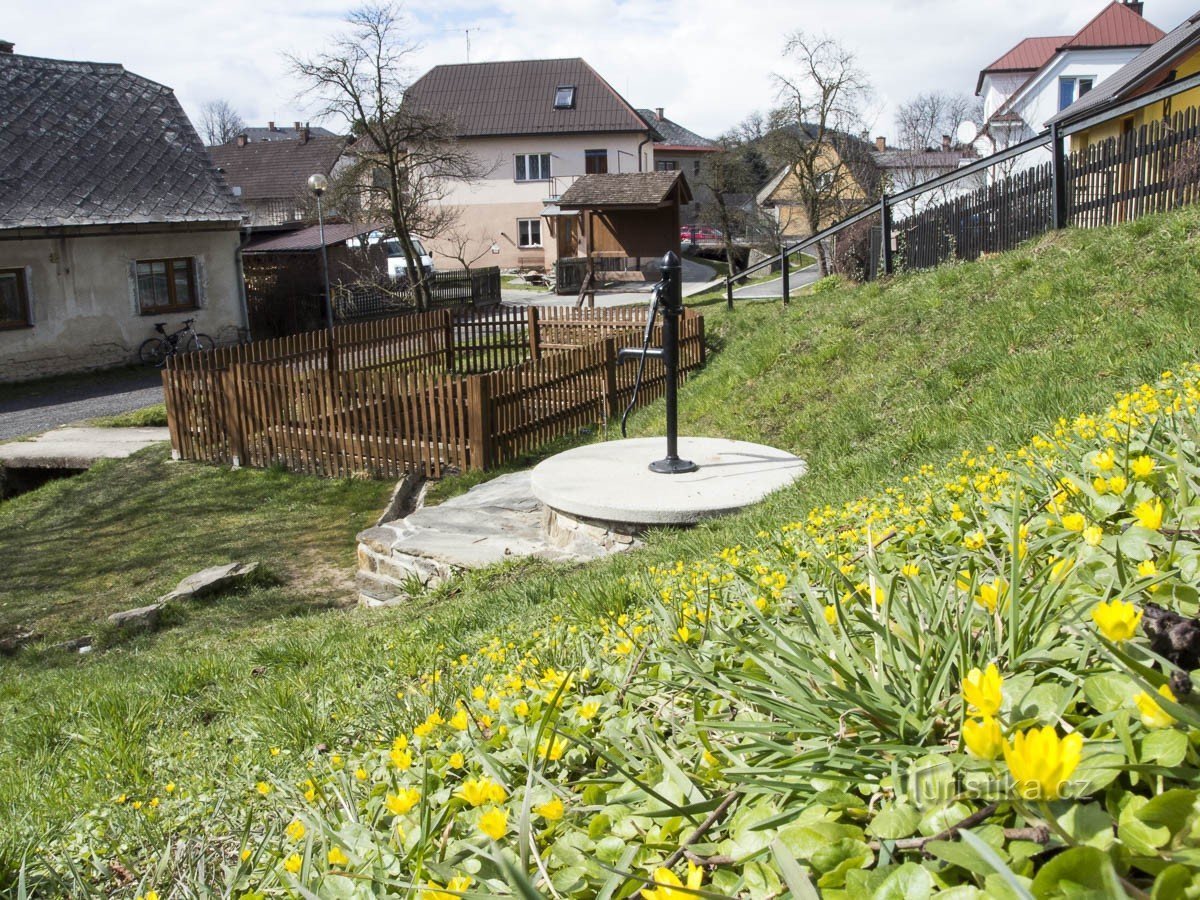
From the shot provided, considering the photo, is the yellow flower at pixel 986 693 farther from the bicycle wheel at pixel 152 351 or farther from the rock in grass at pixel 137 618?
the bicycle wheel at pixel 152 351

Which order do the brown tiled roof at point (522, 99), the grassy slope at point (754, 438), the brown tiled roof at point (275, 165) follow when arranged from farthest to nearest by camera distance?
1. the brown tiled roof at point (275, 165)
2. the brown tiled roof at point (522, 99)
3. the grassy slope at point (754, 438)

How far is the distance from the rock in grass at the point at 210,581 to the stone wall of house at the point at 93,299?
1552 centimetres

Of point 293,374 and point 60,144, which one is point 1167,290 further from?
point 60,144

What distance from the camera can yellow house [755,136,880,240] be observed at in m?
40.8

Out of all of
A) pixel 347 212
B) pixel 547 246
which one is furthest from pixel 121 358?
pixel 547 246

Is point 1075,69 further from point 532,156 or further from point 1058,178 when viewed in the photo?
point 1058,178

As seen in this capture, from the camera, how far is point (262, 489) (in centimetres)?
1207

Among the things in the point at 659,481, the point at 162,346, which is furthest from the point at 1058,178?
the point at 162,346

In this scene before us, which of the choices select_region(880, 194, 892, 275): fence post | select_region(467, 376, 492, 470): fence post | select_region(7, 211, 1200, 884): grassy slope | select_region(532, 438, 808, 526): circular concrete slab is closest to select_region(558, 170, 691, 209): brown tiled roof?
select_region(880, 194, 892, 275): fence post

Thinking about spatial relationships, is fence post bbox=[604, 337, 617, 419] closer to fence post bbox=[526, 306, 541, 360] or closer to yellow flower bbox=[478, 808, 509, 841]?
fence post bbox=[526, 306, 541, 360]

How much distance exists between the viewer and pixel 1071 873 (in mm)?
1182

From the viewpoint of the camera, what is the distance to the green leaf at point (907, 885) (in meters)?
1.29

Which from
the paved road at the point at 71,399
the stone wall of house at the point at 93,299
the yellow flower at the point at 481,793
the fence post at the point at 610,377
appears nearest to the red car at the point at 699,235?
the stone wall of house at the point at 93,299

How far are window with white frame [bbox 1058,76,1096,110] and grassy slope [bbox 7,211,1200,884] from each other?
50.2m
